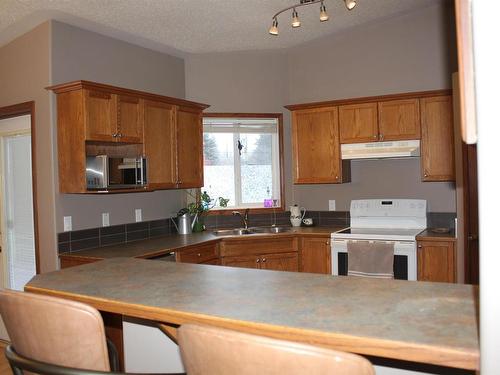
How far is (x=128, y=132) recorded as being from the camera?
389cm

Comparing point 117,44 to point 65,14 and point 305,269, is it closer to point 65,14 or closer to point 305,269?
point 65,14

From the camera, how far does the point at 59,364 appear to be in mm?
1352

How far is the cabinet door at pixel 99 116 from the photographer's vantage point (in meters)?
3.54

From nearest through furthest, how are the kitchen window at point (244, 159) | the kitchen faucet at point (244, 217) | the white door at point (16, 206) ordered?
the white door at point (16, 206)
the kitchen faucet at point (244, 217)
the kitchen window at point (244, 159)

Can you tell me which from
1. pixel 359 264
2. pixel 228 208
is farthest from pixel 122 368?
pixel 228 208

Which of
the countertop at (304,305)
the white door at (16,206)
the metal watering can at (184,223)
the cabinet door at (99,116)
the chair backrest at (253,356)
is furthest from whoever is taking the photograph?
the metal watering can at (184,223)

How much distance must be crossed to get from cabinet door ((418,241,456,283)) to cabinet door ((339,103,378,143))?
1176 mm

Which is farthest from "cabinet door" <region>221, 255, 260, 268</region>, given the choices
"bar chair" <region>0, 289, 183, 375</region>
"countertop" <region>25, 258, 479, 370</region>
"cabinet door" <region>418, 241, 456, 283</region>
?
"bar chair" <region>0, 289, 183, 375</region>

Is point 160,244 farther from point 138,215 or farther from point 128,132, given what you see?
point 128,132

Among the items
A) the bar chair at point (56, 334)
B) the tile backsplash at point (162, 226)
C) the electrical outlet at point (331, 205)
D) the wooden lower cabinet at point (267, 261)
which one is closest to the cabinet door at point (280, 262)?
the wooden lower cabinet at point (267, 261)

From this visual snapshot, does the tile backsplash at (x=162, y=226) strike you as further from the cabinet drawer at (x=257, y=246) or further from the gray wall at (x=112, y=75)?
the cabinet drawer at (x=257, y=246)

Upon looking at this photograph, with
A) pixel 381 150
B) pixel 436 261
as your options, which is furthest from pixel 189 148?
pixel 436 261

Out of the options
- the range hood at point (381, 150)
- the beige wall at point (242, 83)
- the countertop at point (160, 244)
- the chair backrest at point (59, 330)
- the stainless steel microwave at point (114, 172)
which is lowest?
the countertop at point (160, 244)

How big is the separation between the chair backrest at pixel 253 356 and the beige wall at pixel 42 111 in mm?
2948
